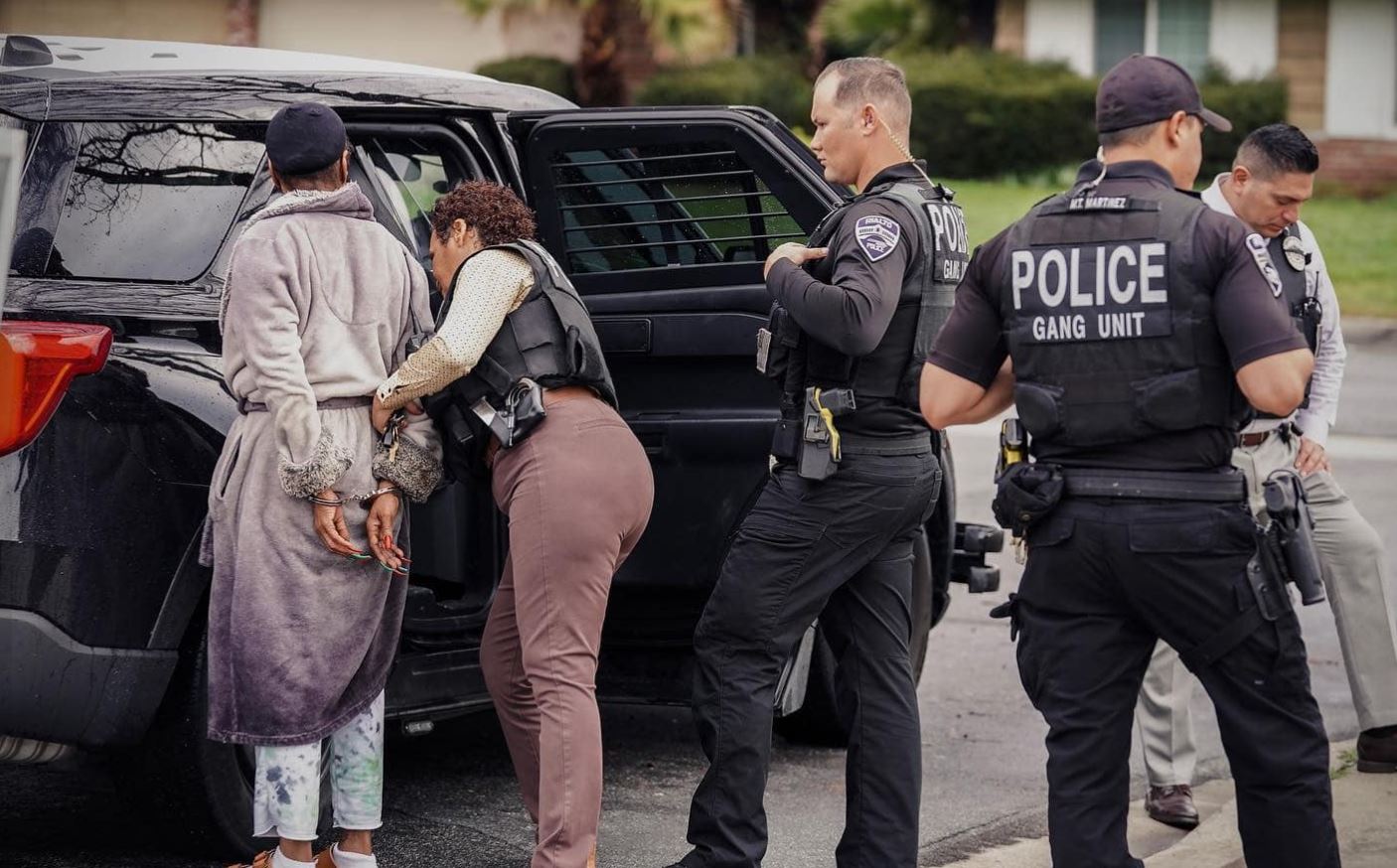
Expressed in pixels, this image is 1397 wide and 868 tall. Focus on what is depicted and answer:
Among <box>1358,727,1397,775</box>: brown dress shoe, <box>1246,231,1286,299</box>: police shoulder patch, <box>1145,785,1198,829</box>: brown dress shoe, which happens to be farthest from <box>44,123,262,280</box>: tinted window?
<box>1358,727,1397,775</box>: brown dress shoe

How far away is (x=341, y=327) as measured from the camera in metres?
4.05

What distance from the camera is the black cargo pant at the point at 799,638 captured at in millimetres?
4148

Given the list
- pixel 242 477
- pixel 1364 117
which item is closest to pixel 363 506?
pixel 242 477

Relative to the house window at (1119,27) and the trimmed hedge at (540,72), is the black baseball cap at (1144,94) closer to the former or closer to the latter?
the trimmed hedge at (540,72)

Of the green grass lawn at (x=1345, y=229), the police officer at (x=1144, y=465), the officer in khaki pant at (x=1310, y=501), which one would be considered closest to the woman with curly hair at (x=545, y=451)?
the police officer at (x=1144, y=465)

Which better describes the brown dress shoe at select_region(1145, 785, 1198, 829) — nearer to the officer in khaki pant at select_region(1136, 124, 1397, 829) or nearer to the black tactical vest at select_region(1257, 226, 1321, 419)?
the officer in khaki pant at select_region(1136, 124, 1397, 829)

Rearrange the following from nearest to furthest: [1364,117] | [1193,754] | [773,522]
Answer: [773,522], [1193,754], [1364,117]

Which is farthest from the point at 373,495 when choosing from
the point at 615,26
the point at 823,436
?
the point at 615,26

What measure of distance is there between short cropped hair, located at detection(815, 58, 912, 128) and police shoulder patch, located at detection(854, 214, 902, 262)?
27cm

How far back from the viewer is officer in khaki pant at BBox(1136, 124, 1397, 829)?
4.77 metres

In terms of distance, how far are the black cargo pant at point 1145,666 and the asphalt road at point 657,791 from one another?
1252mm

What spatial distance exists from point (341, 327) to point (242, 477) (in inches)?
14.9

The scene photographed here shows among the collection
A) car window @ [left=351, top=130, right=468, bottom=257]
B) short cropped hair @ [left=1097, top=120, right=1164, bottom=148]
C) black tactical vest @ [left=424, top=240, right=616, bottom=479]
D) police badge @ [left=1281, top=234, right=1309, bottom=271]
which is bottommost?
black tactical vest @ [left=424, top=240, right=616, bottom=479]

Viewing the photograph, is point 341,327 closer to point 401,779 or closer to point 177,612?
point 177,612
